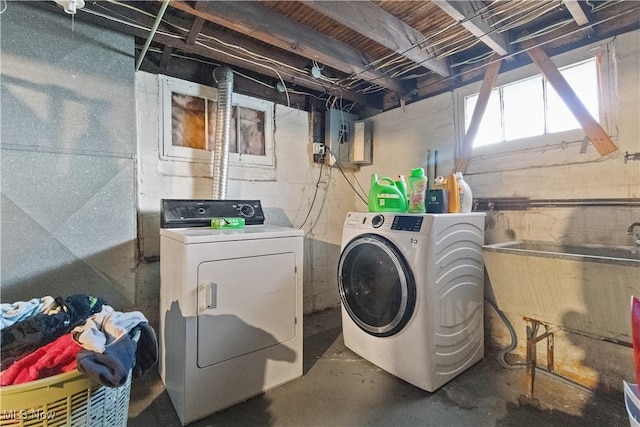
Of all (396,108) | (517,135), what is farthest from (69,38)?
(517,135)

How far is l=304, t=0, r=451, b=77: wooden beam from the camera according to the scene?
5.44ft

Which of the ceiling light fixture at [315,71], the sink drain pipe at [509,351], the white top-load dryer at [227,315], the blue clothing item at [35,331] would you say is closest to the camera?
the blue clothing item at [35,331]

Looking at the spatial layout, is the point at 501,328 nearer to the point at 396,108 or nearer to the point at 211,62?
the point at 396,108

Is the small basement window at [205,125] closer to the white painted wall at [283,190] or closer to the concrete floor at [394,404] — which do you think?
the white painted wall at [283,190]

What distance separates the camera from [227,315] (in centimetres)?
150

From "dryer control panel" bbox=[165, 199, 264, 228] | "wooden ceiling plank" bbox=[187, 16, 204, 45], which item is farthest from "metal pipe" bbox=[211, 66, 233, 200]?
"wooden ceiling plank" bbox=[187, 16, 204, 45]

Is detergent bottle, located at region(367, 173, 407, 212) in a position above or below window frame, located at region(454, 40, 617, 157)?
below

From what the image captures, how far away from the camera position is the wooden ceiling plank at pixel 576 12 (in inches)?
61.4

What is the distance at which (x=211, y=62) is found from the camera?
7.88 ft

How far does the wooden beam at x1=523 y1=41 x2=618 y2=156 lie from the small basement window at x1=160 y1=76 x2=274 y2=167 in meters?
2.13

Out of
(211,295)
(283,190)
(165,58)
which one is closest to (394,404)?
(211,295)

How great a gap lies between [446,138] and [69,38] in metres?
2.85

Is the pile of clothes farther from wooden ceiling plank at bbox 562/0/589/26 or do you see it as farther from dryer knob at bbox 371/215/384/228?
wooden ceiling plank at bbox 562/0/589/26

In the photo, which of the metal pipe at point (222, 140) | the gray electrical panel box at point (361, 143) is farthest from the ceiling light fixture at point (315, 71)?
the gray electrical panel box at point (361, 143)
